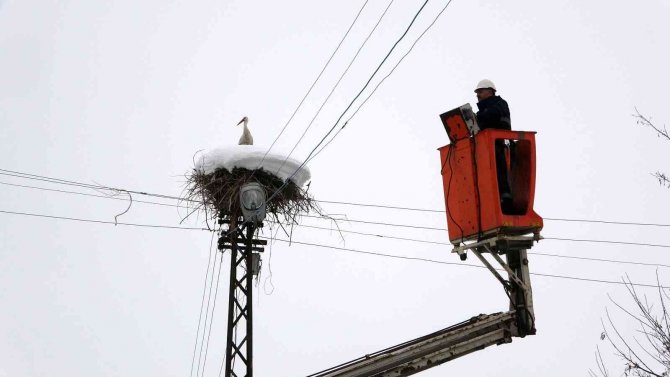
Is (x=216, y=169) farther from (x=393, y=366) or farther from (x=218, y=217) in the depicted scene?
(x=393, y=366)

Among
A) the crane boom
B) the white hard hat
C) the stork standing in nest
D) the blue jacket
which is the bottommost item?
the crane boom

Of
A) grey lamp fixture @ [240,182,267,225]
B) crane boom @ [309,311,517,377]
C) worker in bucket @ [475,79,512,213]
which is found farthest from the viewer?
grey lamp fixture @ [240,182,267,225]

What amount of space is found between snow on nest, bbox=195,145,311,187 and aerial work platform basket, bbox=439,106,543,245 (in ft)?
17.2

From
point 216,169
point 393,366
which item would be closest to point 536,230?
point 393,366

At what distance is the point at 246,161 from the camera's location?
38.3 feet

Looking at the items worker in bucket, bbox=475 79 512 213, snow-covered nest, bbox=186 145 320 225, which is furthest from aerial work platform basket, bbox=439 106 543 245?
snow-covered nest, bbox=186 145 320 225

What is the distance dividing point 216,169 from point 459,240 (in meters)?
5.97

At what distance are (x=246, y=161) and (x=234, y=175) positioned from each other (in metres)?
0.34

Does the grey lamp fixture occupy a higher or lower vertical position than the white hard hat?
higher

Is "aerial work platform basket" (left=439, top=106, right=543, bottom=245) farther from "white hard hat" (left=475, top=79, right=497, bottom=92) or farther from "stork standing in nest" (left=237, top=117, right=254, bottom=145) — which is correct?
"stork standing in nest" (left=237, top=117, right=254, bottom=145)

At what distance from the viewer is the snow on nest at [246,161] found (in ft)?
38.3

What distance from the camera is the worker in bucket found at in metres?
6.50

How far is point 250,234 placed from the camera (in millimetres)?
11711

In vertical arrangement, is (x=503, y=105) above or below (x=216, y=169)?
below
